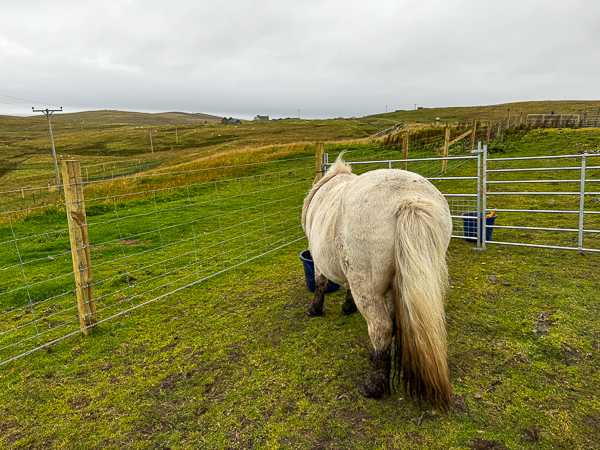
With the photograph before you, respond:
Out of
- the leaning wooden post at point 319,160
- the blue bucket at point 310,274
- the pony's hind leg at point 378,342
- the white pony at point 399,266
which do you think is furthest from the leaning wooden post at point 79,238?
the leaning wooden post at point 319,160

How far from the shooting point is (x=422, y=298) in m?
2.01

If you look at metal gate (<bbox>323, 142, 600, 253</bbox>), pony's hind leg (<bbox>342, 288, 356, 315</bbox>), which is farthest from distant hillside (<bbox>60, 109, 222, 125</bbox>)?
pony's hind leg (<bbox>342, 288, 356, 315</bbox>)

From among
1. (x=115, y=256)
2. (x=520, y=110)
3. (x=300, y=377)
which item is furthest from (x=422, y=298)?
(x=520, y=110)

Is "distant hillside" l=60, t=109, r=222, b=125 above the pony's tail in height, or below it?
above

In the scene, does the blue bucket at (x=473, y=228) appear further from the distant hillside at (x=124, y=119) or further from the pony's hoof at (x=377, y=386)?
the distant hillside at (x=124, y=119)

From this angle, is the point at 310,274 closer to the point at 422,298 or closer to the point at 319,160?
the point at 422,298

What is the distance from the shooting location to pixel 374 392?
8.01 ft

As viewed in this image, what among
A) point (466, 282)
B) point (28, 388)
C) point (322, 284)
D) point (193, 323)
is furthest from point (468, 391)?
point (28, 388)

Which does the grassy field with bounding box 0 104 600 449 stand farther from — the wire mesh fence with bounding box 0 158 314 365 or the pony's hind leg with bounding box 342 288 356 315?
the wire mesh fence with bounding box 0 158 314 365

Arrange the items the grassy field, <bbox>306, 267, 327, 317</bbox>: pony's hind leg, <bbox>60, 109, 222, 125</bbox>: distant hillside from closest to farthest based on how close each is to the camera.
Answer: the grassy field, <bbox>306, 267, 327, 317</bbox>: pony's hind leg, <bbox>60, 109, 222, 125</bbox>: distant hillside

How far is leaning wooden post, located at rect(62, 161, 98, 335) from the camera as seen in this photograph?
10.7ft

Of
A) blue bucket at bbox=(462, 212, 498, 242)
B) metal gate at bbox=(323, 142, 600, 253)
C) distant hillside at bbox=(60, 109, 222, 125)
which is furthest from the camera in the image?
distant hillside at bbox=(60, 109, 222, 125)

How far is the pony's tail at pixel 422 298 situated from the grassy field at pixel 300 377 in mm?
381

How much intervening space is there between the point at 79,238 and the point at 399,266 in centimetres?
328
